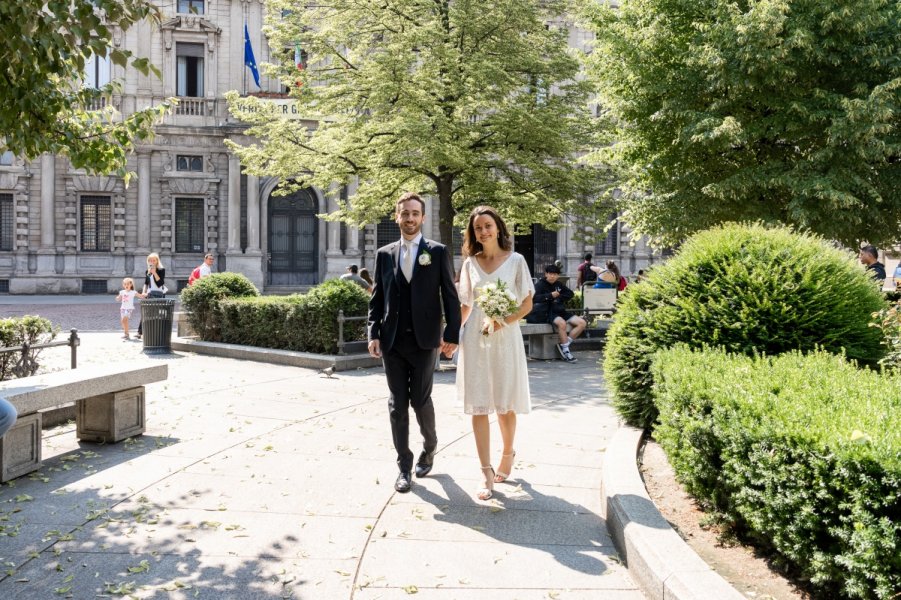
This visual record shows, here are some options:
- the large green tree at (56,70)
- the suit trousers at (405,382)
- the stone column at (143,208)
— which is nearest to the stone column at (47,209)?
the stone column at (143,208)

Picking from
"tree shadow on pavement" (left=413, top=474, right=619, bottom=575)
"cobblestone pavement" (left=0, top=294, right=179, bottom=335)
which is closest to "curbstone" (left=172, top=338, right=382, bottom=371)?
"cobblestone pavement" (left=0, top=294, right=179, bottom=335)

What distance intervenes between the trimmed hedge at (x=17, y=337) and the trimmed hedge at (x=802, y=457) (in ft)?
22.0

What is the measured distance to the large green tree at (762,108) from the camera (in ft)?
47.8

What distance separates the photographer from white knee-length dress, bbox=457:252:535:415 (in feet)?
18.2

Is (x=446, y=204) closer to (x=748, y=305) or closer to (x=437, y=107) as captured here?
(x=437, y=107)

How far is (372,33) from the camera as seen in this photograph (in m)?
17.4

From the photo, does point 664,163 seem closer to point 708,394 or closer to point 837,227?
point 837,227

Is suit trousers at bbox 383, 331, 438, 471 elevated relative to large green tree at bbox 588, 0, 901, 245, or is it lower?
lower

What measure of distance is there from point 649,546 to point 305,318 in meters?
9.83

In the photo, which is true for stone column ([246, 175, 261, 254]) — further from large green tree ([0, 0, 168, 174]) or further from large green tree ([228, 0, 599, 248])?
large green tree ([0, 0, 168, 174])

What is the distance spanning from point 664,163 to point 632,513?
14.1 m

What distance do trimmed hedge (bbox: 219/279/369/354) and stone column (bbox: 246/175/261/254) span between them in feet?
63.6

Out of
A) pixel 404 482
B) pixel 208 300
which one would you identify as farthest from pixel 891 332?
pixel 208 300

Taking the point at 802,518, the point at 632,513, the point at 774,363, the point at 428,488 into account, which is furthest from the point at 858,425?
the point at 428,488
